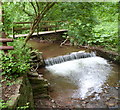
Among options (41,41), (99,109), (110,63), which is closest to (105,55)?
(110,63)

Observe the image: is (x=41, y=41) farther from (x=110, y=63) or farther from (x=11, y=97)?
(x=11, y=97)

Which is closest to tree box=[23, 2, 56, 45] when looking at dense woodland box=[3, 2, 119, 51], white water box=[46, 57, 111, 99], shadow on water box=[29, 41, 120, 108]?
dense woodland box=[3, 2, 119, 51]

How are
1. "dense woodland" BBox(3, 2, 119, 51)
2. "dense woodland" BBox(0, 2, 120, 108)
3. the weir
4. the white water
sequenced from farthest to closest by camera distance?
1. the weir
2. "dense woodland" BBox(3, 2, 119, 51)
3. the white water
4. "dense woodland" BBox(0, 2, 120, 108)

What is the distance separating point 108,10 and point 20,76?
5.81m

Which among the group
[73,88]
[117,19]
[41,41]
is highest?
[117,19]

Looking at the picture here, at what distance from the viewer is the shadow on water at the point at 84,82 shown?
3.47m

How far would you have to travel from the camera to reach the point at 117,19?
5.55m

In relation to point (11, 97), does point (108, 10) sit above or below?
above

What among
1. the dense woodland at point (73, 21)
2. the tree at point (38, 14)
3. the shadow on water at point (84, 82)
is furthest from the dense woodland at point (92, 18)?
the shadow on water at point (84, 82)

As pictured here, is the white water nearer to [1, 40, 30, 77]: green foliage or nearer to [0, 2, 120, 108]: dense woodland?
[0, 2, 120, 108]: dense woodland

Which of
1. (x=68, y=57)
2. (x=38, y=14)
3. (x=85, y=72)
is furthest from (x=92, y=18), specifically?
(x=38, y=14)

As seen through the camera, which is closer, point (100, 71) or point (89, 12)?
point (100, 71)

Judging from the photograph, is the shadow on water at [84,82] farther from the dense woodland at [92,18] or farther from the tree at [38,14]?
the tree at [38,14]

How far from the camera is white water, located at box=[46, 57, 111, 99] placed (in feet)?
13.6
